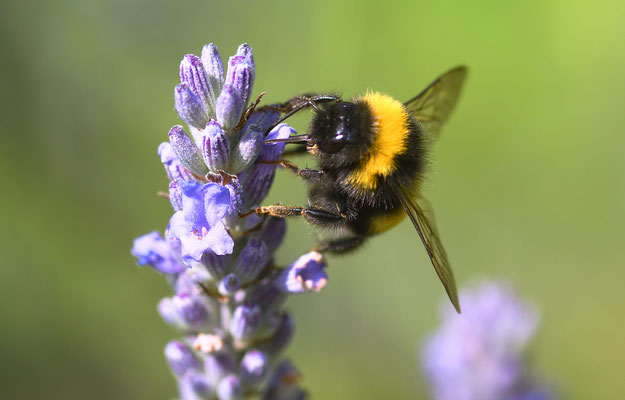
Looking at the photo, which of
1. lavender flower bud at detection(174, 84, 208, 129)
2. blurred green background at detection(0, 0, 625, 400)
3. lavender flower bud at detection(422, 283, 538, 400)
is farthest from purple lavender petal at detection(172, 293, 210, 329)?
blurred green background at detection(0, 0, 625, 400)

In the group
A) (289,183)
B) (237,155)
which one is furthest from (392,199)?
(289,183)

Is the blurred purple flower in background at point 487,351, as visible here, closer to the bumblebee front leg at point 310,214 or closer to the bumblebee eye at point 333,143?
the bumblebee front leg at point 310,214

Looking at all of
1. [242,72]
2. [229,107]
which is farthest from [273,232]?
[242,72]

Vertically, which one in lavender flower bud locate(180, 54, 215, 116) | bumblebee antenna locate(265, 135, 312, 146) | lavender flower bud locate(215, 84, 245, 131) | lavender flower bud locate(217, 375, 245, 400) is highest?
lavender flower bud locate(180, 54, 215, 116)

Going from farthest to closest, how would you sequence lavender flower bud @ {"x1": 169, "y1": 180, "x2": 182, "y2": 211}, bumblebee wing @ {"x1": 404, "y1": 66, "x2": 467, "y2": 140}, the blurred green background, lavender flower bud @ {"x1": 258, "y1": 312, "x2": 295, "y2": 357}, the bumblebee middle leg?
the blurred green background < bumblebee wing @ {"x1": 404, "y1": 66, "x2": 467, "y2": 140} < the bumblebee middle leg < lavender flower bud @ {"x1": 258, "y1": 312, "x2": 295, "y2": 357} < lavender flower bud @ {"x1": 169, "y1": 180, "x2": 182, "y2": 211}

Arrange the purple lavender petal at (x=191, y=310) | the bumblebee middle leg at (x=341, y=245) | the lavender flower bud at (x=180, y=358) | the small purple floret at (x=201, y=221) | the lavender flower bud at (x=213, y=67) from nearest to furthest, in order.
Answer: the small purple floret at (x=201, y=221) < the lavender flower bud at (x=213, y=67) < the purple lavender petal at (x=191, y=310) < the lavender flower bud at (x=180, y=358) < the bumblebee middle leg at (x=341, y=245)

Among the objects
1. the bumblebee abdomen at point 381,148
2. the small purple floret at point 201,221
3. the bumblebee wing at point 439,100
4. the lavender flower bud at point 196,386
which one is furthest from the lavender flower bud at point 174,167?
the bumblebee wing at point 439,100

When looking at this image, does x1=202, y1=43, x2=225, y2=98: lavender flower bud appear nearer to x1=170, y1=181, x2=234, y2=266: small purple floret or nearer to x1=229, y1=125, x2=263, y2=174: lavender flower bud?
x1=229, y1=125, x2=263, y2=174: lavender flower bud
